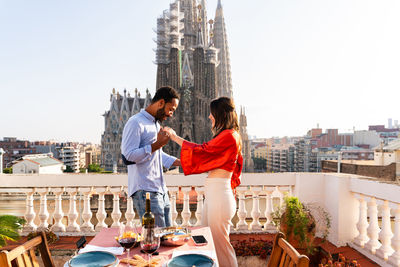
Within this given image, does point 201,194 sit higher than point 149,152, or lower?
lower

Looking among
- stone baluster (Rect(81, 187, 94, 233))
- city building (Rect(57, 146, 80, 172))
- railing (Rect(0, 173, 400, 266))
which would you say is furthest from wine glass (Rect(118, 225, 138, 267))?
city building (Rect(57, 146, 80, 172))

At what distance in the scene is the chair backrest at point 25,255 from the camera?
1.51 meters

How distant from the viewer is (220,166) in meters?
2.53

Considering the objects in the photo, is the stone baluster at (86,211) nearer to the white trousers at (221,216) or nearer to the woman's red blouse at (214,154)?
the woman's red blouse at (214,154)

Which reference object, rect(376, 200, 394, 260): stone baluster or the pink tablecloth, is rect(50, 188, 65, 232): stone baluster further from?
rect(376, 200, 394, 260): stone baluster

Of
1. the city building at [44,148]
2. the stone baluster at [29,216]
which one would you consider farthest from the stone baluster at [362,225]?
the city building at [44,148]

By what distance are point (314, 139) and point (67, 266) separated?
79.7 meters

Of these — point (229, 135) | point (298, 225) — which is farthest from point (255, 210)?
point (229, 135)

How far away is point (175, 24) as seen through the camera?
48125mm

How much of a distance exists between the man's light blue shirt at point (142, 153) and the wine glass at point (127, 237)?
0.66m

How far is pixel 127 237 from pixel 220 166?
1.05m

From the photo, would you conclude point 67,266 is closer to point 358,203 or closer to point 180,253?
point 180,253

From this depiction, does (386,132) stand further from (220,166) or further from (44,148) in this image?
(44,148)

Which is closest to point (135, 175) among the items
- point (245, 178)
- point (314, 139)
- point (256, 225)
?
point (245, 178)
